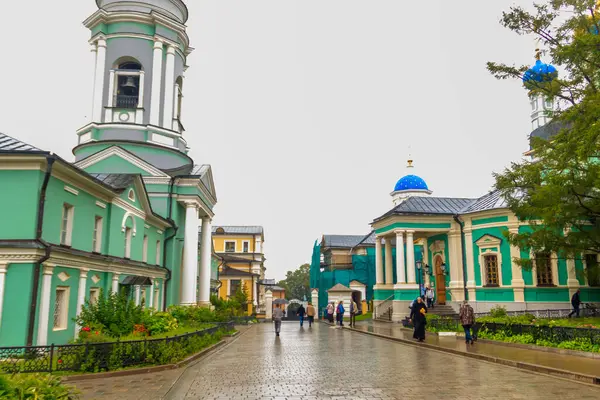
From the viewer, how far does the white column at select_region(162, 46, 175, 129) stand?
1125 inches

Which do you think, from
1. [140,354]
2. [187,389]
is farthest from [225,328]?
[187,389]

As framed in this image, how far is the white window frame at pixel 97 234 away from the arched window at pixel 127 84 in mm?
12089

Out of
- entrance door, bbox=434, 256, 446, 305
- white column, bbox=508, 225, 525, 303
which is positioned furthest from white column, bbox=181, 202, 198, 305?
white column, bbox=508, 225, 525, 303

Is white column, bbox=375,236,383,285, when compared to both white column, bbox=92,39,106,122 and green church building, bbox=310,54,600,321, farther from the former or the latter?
white column, bbox=92,39,106,122

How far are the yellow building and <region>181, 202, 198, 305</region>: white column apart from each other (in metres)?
30.9

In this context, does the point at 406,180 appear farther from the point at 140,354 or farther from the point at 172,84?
the point at 140,354

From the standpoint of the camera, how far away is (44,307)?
1316 cm

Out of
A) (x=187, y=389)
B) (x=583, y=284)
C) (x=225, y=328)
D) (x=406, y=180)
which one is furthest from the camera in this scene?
(x=406, y=180)

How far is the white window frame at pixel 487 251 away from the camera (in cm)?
2873

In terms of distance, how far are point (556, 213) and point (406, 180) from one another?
1659 inches

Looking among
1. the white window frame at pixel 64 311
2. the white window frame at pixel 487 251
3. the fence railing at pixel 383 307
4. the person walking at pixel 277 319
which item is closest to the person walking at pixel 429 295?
the white window frame at pixel 487 251

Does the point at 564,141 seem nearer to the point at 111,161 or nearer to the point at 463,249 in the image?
the point at 463,249

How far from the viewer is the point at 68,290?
1473cm

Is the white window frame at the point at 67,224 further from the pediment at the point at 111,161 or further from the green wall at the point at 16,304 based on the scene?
the pediment at the point at 111,161
